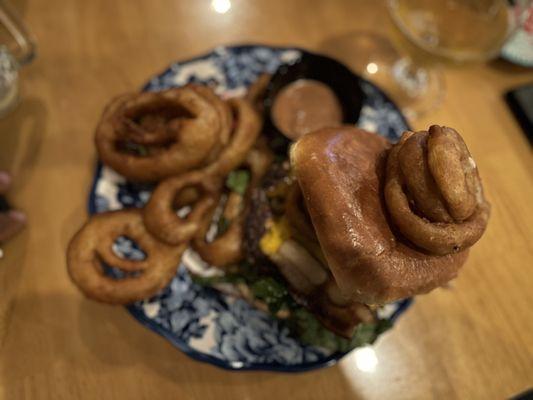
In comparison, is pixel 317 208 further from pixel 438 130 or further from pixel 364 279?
pixel 438 130

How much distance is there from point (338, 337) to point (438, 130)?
2.80 ft

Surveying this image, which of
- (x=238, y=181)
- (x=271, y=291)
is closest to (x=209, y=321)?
(x=271, y=291)

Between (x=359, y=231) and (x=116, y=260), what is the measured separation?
0.89 meters

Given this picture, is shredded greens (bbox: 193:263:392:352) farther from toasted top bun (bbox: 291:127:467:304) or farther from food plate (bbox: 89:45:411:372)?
toasted top bun (bbox: 291:127:467:304)

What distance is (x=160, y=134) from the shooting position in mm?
1665

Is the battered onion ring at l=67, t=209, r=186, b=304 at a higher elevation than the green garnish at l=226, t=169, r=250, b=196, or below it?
below

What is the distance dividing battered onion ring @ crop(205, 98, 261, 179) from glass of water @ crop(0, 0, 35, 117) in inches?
38.8

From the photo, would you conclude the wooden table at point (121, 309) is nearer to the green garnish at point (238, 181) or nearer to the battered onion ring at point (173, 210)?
the battered onion ring at point (173, 210)

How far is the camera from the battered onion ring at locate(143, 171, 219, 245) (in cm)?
159

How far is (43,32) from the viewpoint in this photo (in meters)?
2.19

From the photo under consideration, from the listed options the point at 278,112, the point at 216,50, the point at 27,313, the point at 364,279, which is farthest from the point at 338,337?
the point at 216,50

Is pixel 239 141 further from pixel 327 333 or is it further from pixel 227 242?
pixel 327 333

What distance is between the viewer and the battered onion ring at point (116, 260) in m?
1.54

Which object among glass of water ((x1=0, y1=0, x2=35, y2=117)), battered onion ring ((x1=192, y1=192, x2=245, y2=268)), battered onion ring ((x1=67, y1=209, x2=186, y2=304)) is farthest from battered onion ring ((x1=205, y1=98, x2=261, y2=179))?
glass of water ((x1=0, y1=0, x2=35, y2=117))
